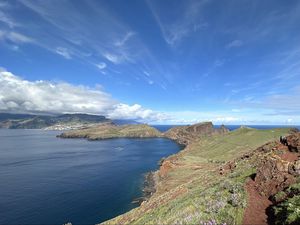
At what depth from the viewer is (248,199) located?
69.0 feet

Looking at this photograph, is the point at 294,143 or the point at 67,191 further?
the point at 67,191

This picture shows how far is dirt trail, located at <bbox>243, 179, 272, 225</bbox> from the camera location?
17.6 meters

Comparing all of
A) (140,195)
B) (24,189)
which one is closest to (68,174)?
(24,189)

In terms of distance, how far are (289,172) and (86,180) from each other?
9785 centimetres

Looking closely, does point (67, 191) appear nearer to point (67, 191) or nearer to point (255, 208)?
point (67, 191)

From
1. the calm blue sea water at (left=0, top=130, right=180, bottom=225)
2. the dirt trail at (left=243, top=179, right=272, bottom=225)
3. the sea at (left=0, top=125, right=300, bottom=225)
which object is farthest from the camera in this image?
the calm blue sea water at (left=0, top=130, right=180, bottom=225)

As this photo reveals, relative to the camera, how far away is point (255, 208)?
19.6 metres

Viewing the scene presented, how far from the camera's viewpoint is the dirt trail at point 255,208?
1758 centimetres

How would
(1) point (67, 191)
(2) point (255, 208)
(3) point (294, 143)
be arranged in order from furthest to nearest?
1. (1) point (67, 191)
2. (3) point (294, 143)
3. (2) point (255, 208)

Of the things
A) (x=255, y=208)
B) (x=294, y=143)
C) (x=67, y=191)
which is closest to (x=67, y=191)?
(x=67, y=191)

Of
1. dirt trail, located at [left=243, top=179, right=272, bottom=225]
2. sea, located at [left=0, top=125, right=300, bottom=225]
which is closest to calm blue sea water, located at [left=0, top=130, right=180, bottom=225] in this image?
sea, located at [left=0, top=125, right=300, bottom=225]

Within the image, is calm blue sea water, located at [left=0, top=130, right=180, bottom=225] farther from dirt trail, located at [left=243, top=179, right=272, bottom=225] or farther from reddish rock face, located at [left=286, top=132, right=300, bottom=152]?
dirt trail, located at [left=243, top=179, right=272, bottom=225]

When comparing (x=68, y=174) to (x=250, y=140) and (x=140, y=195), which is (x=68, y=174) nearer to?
(x=140, y=195)

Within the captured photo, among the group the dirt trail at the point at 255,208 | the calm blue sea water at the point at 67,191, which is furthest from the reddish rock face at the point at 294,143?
the calm blue sea water at the point at 67,191
